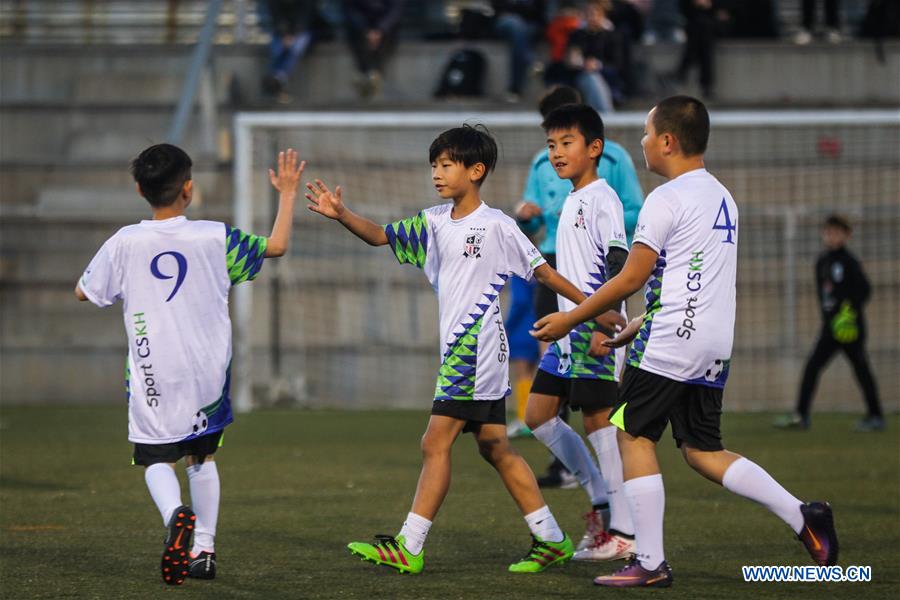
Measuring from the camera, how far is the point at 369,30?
1753 centimetres

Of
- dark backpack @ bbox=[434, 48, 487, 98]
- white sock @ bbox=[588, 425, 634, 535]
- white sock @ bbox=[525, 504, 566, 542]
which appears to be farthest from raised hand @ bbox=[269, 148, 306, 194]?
dark backpack @ bbox=[434, 48, 487, 98]

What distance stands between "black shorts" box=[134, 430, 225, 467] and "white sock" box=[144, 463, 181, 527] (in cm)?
3

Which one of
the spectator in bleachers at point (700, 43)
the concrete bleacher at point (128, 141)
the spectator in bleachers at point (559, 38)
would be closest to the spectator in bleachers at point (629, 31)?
the concrete bleacher at point (128, 141)

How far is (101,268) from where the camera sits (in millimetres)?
5723

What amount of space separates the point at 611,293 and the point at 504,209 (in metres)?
9.83

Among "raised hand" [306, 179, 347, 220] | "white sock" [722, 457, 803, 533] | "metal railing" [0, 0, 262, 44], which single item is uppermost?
"metal railing" [0, 0, 262, 44]

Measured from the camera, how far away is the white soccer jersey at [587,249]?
6277mm

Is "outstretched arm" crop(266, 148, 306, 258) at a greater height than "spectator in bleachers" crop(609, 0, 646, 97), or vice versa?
"spectator in bleachers" crop(609, 0, 646, 97)

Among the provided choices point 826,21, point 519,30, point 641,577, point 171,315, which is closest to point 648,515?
point 641,577

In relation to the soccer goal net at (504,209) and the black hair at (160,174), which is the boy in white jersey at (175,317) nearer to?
the black hair at (160,174)

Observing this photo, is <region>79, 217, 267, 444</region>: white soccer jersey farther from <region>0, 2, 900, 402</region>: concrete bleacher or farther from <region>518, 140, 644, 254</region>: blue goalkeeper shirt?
<region>0, 2, 900, 402</region>: concrete bleacher

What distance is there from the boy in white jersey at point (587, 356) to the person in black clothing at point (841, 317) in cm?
641

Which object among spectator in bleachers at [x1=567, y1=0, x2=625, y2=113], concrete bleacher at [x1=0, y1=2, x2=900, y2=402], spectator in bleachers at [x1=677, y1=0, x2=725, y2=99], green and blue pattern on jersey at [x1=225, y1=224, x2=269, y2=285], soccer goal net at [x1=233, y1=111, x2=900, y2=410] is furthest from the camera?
spectator in bleachers at [x1=677, y1=0, x2=725, y2=99]

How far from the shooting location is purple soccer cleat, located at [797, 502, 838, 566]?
5418 mm
